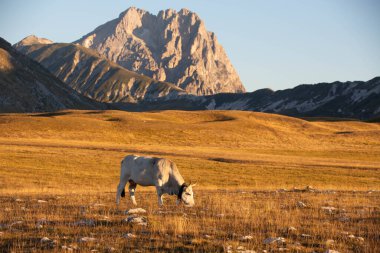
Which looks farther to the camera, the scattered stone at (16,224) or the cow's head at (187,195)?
the cow's head at (187,195)

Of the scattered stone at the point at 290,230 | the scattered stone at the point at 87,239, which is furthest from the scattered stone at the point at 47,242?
the scattered stone at the point at 290,230

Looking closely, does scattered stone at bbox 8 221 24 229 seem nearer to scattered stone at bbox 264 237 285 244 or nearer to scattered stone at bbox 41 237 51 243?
scattered stone at bbox 41 237 51 243

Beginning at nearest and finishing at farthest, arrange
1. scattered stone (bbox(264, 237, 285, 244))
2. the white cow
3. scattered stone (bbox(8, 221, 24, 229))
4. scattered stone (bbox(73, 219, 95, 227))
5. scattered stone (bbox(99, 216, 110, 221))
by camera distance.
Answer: scattered stone (bbox(264, 237, 285, 244)) < scattered stone (bbox(8, 221, 24, 229)) < scattered stone (bbox(73, 219, 95, 227)) < scattered stone (bbox(99, 216, 110, 221)) < the white cow

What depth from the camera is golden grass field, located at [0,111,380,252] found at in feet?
44.8

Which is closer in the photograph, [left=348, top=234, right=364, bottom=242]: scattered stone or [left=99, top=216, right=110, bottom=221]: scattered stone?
[left=348, top=234, right=364, bottom=242]: scattered stone

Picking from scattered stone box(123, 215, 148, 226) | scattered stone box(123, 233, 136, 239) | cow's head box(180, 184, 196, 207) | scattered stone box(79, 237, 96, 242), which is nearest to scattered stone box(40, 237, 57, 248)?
scattered stone box(79, 237, 96, 242)

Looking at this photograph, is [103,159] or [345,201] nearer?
[345,201]

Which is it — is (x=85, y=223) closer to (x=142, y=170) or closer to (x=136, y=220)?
(x=136, y=220)

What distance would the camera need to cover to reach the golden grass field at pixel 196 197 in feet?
44.8

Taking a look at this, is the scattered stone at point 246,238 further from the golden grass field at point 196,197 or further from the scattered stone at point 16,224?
the scattered stone at point 16,224

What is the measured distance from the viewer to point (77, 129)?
110 metres

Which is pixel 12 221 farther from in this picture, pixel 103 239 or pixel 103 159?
pixel 103 159

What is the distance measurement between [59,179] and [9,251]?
33.0 m

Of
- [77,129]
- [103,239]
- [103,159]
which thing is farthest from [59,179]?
[77,129]
